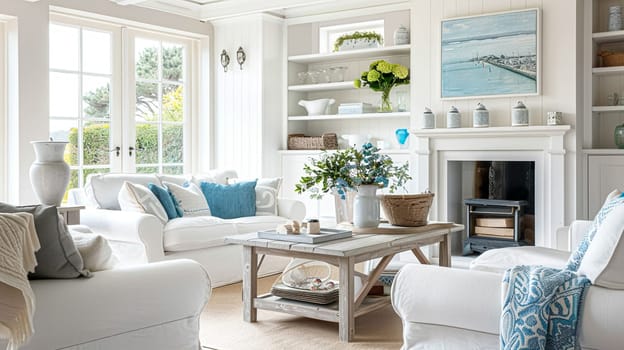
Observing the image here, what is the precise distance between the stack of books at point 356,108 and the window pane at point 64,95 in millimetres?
2462

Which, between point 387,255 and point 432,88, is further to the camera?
point 432,88

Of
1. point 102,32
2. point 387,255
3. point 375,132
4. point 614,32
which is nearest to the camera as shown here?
point 387,255

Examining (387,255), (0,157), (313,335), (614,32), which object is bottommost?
(313,335)

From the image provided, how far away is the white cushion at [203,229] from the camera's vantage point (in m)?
4.79

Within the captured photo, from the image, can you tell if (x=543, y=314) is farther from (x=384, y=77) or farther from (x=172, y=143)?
(x=172, y=143)

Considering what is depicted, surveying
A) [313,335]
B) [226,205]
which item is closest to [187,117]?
[226,205]

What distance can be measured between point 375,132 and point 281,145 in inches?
39.2

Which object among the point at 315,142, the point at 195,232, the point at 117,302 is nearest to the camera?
the point at 117,302

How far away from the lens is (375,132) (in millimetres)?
6957

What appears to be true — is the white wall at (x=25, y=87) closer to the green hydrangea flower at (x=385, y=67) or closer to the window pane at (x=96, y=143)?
the window pane at (x=96, y=143)

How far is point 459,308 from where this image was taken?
8.55 feet

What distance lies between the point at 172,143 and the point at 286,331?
3.72 m

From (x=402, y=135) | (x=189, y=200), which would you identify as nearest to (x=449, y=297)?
(x=189, y=200)

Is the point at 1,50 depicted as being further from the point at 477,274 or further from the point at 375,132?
the point at 477,274
